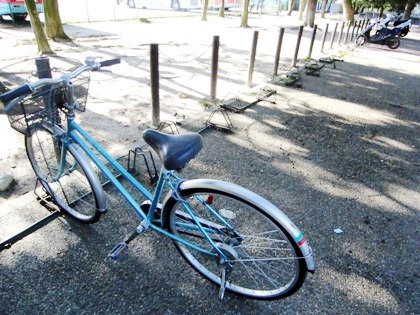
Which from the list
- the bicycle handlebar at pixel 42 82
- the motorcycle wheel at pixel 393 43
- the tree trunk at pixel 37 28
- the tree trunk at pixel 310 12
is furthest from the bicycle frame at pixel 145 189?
the tree trunk at pixel 310 12

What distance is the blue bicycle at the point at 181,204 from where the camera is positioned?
177cm

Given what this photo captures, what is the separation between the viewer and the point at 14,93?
179cm

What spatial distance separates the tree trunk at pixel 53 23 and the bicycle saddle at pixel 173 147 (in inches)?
398

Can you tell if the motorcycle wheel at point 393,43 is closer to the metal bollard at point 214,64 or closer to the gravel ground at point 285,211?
the gravel ground at point 285,211

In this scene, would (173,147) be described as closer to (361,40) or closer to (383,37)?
(361,40)

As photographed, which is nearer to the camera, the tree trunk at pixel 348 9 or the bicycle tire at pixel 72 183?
the bicycle tire at pixel 72 183

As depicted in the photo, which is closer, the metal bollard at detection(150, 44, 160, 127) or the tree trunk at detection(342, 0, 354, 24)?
the metal bollard at detection(150, 44, 160, 127)

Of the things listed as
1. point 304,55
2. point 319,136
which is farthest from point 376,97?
point 304,55

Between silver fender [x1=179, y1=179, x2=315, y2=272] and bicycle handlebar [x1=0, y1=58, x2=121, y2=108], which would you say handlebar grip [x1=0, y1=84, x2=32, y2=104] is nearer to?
bicycle handlebar [x1=0, y1=58, x2=121, y2=108]

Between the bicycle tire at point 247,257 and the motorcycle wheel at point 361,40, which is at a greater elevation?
the bicycle tire at point 247,257

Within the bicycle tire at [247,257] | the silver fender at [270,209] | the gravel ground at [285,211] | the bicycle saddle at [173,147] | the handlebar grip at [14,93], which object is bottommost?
the gravel ground at [285,211]

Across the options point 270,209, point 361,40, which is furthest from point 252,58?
point 361,40

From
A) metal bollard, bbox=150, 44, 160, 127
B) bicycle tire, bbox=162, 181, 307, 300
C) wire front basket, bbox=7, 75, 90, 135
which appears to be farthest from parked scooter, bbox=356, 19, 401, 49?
wire front basket, bbox=7, 75, 90, 135

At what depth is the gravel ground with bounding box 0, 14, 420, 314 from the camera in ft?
6.83
